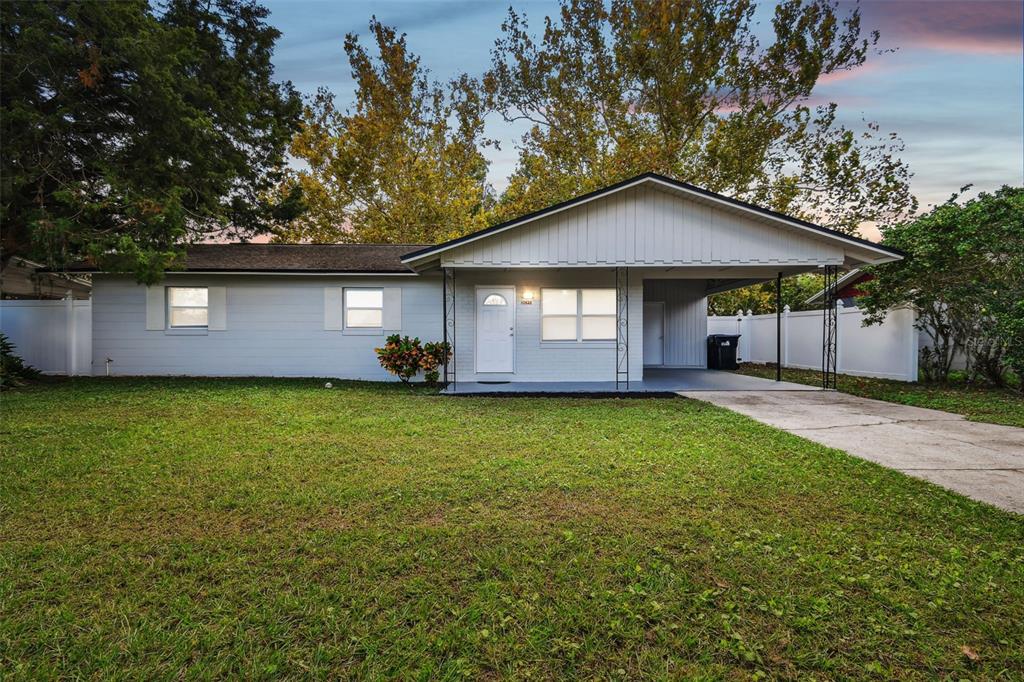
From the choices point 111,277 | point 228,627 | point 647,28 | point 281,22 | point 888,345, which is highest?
point 647,28

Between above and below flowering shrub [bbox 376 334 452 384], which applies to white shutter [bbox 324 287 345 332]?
above

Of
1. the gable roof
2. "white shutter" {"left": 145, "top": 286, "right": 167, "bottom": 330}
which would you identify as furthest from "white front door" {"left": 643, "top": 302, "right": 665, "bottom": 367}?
"white shutter" {"left": 145, "top": 286, "right": 167, "bottom": 330}

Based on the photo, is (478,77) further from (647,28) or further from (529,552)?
(529,552)

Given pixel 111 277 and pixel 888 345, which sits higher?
pixel 111 277

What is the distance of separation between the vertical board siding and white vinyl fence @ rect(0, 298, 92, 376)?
1636 cm

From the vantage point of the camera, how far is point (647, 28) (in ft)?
59.6

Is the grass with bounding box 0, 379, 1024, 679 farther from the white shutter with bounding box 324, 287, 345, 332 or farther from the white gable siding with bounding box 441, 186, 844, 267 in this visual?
the white shutter with bounding box 324, 287, 345, 332

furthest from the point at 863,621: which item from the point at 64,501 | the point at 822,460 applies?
the point at 64,501

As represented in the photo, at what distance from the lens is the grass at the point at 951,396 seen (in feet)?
25.2

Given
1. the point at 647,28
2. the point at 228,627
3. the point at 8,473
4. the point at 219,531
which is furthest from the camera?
the point at 647,28

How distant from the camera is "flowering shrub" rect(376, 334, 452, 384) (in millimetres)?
11180

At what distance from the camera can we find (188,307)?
12359mm

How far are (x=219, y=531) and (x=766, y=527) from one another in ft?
12.8

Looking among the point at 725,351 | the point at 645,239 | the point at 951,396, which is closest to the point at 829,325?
the point at 951,396
